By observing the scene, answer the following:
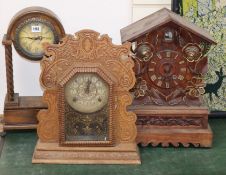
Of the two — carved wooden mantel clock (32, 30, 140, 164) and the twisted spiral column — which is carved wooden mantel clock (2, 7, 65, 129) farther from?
carved wooden mantel clock (32, 30, 140, 164)

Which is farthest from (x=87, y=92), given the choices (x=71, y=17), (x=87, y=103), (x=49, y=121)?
(x=71, y=17)

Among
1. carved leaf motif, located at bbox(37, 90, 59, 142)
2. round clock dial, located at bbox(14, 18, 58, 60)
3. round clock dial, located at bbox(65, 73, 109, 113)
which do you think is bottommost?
carved leaf motif, located at bbox(37, 90, 59, 142)

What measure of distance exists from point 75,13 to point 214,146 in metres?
0.82

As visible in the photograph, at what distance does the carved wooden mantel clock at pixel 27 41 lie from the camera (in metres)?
2.12

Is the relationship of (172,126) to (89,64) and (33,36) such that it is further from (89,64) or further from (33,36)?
(33,36)

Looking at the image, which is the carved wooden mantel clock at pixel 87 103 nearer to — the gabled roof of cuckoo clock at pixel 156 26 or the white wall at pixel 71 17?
the gabled roof of cuckoo clock at pixel 156 26

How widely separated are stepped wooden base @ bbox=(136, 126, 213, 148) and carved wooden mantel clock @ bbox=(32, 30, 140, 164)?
0.34ft


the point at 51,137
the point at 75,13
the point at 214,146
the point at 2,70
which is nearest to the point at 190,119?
the point at 214,146

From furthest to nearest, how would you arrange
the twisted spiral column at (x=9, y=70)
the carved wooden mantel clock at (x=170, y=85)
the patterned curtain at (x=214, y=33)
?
1. the patterned curtain at (x=214, y=33)
2. the twisted spiral column at (x=9, y=70)
3. the carved wooden mantel clock at (x=170, y=85)

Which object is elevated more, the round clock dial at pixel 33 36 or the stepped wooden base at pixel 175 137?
the round clock dial at pixel 33 36

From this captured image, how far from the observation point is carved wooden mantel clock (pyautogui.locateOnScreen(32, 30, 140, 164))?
192 cm

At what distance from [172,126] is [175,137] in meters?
0.04

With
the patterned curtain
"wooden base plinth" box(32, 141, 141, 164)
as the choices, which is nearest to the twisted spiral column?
"wooden base plinth" box(32, 141, 141, 164)

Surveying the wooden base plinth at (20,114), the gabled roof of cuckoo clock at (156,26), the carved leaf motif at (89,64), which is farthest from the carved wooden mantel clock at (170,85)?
the wooden base plinth at (20,114)
